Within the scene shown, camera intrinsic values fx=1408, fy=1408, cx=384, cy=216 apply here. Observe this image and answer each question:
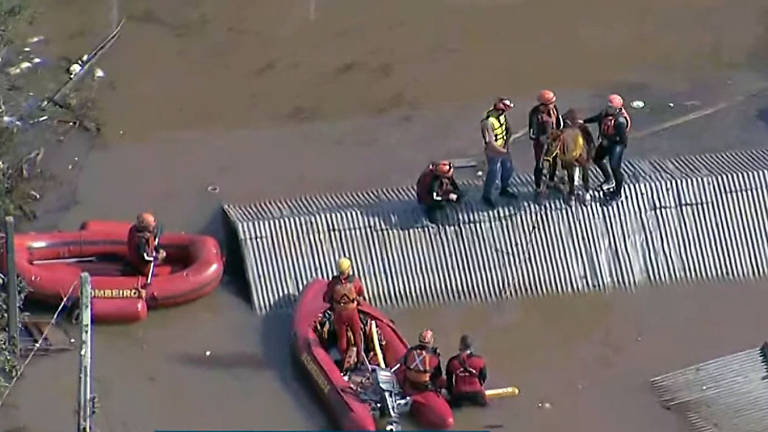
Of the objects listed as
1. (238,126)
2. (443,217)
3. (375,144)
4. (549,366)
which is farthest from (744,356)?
(238,126)

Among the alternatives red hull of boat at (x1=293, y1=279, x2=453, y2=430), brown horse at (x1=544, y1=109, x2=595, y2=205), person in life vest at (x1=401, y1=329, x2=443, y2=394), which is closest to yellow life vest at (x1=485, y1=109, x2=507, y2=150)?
brown horse at (x1=544, y1=109, x2=595, y2=205)

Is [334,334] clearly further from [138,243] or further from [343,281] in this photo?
[138,243]

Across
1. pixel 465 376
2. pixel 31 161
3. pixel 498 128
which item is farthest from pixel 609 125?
pixel 31 161

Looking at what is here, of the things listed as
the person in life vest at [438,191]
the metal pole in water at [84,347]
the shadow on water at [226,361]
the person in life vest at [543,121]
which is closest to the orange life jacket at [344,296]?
the shadow on water at [226,361]

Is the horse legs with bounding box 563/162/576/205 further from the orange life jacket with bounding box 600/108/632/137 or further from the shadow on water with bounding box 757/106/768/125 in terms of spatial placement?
the shadow on water with bounding box 757/106/768/125

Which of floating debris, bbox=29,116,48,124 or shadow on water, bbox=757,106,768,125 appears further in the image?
shadow on water, bbox=757,106,768,125

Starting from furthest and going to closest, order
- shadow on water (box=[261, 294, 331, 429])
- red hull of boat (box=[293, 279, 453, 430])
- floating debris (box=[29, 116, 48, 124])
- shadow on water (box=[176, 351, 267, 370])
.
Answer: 1. floating debris (box=[29, 116, 48, 124])
2. shadow on water (box=[176, 351, 267, 370])
3. shadow on water (box=[261, 294, 331, 429])
4. red hull of boat (box=[293, 279, 453, 430])
